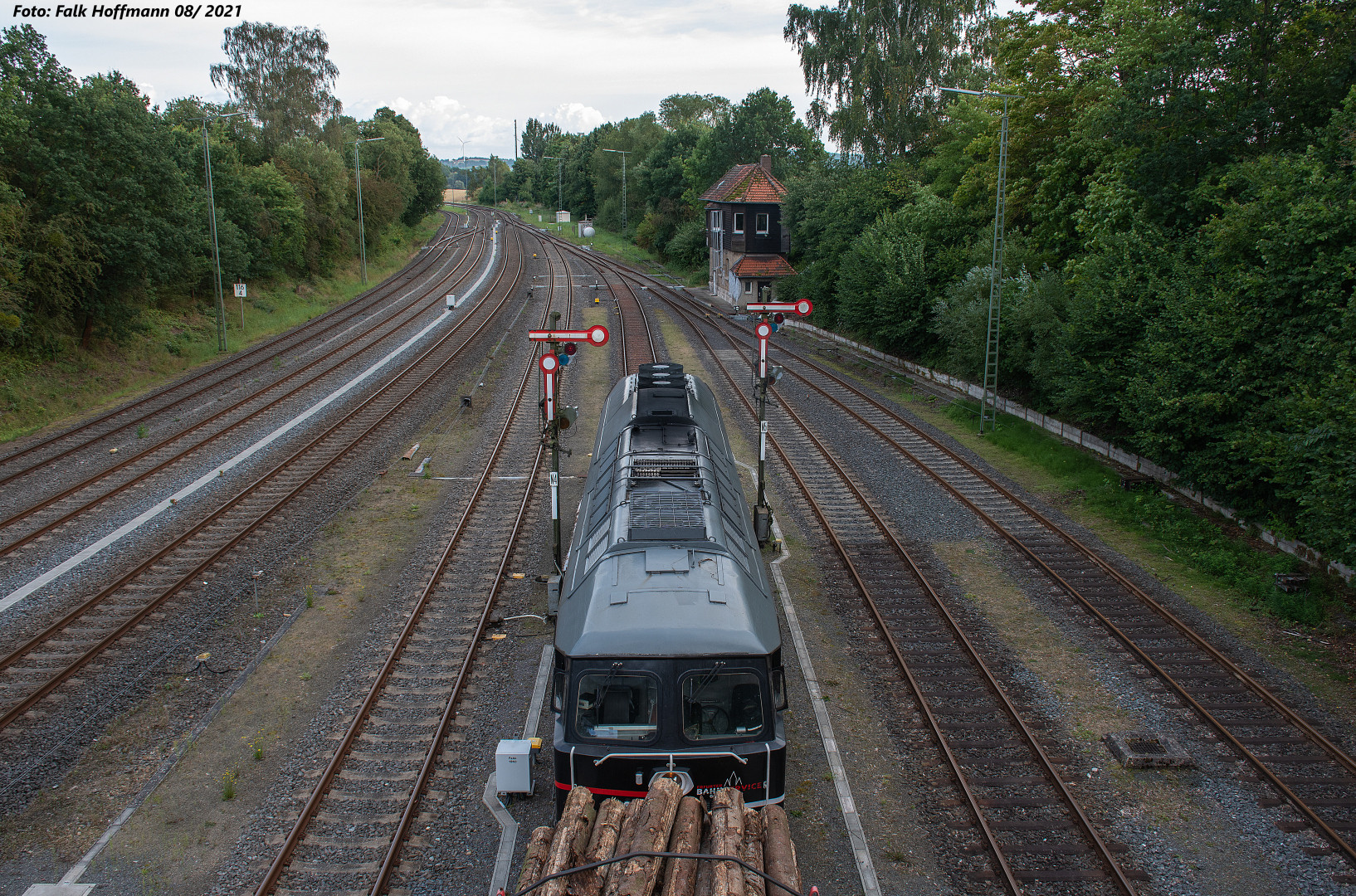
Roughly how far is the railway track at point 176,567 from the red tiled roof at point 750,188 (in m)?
27.6

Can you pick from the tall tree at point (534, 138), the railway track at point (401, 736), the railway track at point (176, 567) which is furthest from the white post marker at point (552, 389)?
the tall tree at point (534, 138)

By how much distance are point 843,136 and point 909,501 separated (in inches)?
1086

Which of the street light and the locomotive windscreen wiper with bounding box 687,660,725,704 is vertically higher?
the street light

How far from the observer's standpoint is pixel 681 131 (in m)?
70.1

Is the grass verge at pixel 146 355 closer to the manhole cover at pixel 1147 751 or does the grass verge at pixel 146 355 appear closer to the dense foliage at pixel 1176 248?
the manhole cover at pixel 1147 751

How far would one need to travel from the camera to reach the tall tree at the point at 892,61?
126 feet

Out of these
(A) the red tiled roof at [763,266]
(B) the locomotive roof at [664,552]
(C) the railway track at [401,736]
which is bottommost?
(C) the railway track at [401,736]

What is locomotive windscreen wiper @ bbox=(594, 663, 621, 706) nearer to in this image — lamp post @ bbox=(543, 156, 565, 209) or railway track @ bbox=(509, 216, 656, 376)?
railway track @ bbox=(509, 216, 656, 376)

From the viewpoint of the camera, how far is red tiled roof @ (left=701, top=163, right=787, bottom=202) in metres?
47.8

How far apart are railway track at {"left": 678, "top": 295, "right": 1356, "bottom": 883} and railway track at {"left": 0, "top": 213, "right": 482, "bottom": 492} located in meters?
21.2

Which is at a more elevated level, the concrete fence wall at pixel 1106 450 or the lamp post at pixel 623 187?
the lamp post at pixel 623 187

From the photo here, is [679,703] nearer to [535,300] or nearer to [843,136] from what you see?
[843,136]

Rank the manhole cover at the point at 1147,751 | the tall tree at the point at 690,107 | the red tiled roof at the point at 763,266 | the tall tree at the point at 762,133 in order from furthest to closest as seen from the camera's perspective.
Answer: the tall tree at the point at 690,107 → the tall tree at the point at 762,133 → the red tiled roof at the point at 763,266 → the manhole cover at the point at 1147,751

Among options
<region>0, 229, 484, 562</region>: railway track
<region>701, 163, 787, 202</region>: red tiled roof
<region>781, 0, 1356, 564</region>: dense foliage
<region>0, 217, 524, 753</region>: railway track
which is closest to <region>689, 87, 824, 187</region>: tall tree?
<region>701, 163, 787, 202</region>: red tiled roof
